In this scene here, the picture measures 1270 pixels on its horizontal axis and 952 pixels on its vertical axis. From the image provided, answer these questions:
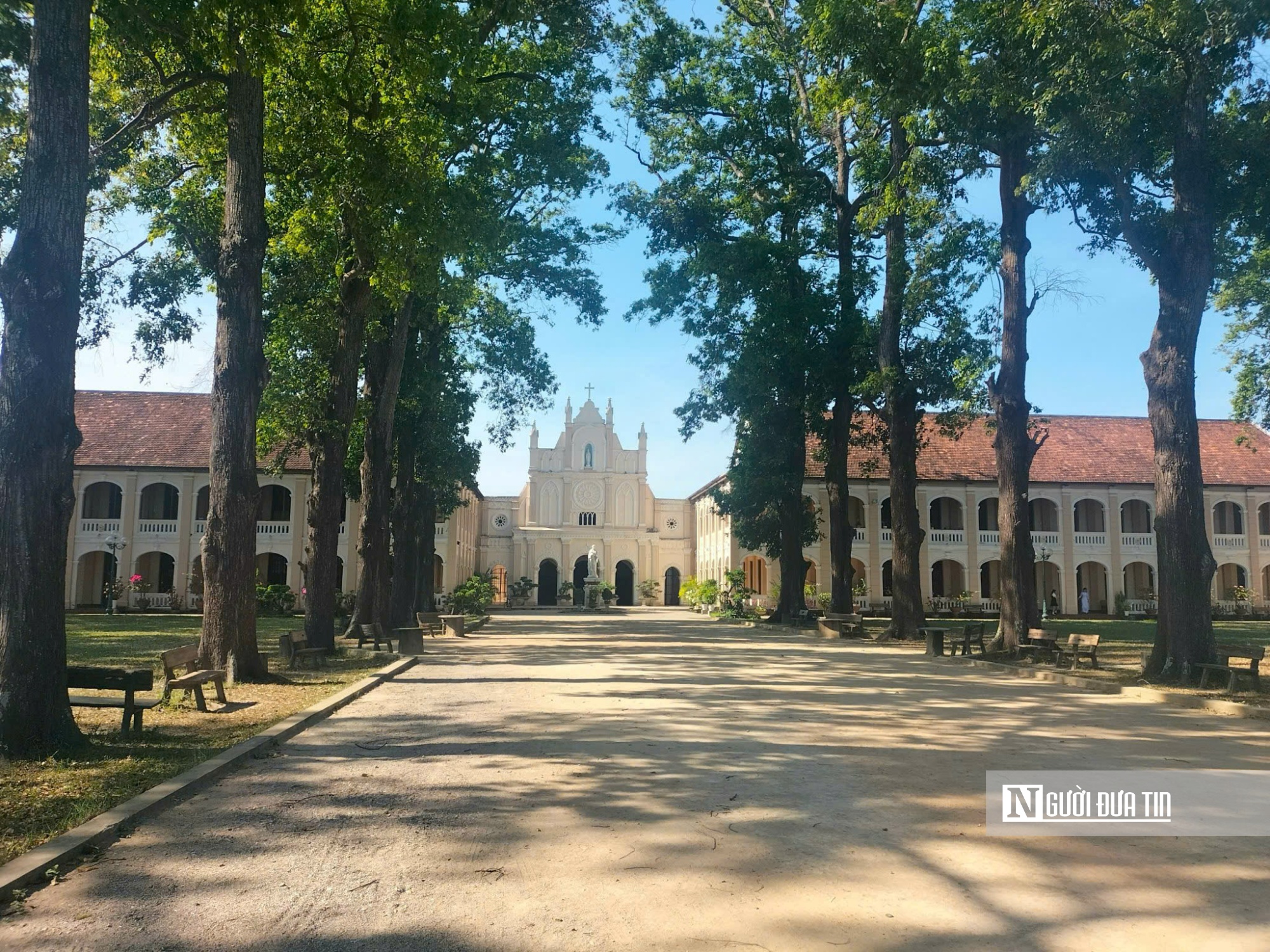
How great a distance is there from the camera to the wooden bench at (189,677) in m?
8.54

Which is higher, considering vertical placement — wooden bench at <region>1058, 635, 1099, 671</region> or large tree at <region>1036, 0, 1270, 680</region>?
large tree at <region>1036, 0, 1270, 680</region>

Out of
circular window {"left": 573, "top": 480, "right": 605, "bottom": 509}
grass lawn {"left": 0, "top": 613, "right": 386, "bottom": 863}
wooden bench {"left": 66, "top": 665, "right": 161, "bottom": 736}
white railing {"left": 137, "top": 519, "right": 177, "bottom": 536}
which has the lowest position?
grass lawn {"left": 0, "top": 613, "right": 386, "bottom": 863}

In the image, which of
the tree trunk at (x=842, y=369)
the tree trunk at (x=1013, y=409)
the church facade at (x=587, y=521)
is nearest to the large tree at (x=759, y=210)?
the tree trunk at (x=842, y=369)

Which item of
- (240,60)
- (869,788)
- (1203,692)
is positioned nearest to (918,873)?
(869,788)

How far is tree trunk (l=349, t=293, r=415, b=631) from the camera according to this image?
1850cm

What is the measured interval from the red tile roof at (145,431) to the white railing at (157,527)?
226cm

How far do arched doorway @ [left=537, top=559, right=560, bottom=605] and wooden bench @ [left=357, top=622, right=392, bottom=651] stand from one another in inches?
1475

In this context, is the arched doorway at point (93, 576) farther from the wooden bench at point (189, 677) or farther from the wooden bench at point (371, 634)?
the wooden bench at point (189, 677)

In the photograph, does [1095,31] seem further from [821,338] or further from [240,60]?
[821,338]

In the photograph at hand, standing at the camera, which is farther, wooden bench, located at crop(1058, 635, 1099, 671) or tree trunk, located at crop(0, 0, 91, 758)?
wooden bench, located at crop(1058, 635, 1099, 671)

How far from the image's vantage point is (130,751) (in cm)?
695

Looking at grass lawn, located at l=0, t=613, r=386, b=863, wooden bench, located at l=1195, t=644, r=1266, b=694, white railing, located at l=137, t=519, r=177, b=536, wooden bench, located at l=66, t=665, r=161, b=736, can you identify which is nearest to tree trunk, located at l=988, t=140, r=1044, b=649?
wooden bench, located at l=1195, t=644, r=1266, b=694

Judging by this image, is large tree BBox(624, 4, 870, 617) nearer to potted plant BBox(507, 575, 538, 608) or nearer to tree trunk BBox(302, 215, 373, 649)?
tree trunk BBox(302, 215, 373, 649)

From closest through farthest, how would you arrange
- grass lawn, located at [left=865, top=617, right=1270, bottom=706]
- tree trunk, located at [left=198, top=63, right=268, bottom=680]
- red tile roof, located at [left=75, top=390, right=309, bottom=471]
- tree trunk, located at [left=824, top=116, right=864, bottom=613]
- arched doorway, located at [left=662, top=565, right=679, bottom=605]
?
tree trunk, located at [left=198, top=63, right=268, bottom=680] < grass lawn, located at [left=865, top=617, right=1270, bottom=706] < tree trunk, located at [left=824, top=116, right=864, bottom=613] < red tile roof, located at [left=75, top=390, right=309, bottom=471] < arched doorway, located at [left=662, top=565, right=679, bottom=605]
